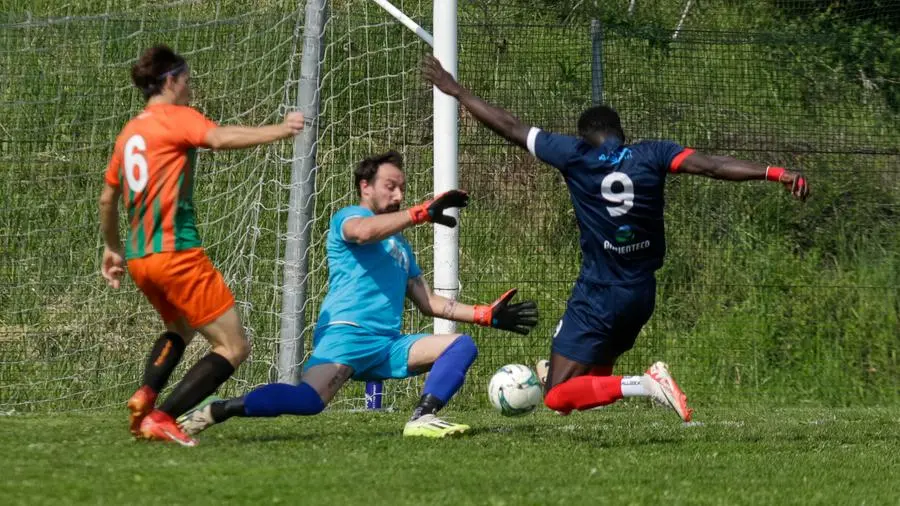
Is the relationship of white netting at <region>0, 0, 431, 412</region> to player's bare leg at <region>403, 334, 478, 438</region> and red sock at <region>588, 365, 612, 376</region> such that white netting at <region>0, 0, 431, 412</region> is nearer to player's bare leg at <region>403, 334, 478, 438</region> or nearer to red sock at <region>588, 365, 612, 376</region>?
player's bare leg at <region>403, 334, 478, 438</region>

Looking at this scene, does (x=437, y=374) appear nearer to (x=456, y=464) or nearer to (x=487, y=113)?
(x=456, y=464)

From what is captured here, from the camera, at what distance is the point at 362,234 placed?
7266mm

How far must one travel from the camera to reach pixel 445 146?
9.44 meters

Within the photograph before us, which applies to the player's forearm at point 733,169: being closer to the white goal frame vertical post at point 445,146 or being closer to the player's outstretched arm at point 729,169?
the player's outstretched arm at point 729,169

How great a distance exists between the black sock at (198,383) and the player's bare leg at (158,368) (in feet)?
0.34

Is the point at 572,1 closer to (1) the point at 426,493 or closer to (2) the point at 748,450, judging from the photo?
(2) the point at 748,450

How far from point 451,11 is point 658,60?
3787 mm

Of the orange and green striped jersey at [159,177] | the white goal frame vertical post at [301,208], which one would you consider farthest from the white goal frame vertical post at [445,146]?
the orange and green striped jersey at [159,177]

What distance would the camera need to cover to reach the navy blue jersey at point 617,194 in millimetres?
7285

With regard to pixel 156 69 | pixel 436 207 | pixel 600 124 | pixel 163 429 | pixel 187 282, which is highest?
pixel 156 69

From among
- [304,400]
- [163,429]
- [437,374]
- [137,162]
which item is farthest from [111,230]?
[437,374]

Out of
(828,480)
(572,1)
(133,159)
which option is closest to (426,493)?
(828,480)

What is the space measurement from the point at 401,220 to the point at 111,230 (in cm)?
155

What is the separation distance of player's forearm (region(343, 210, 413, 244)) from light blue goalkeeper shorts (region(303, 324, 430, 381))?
515 mm
